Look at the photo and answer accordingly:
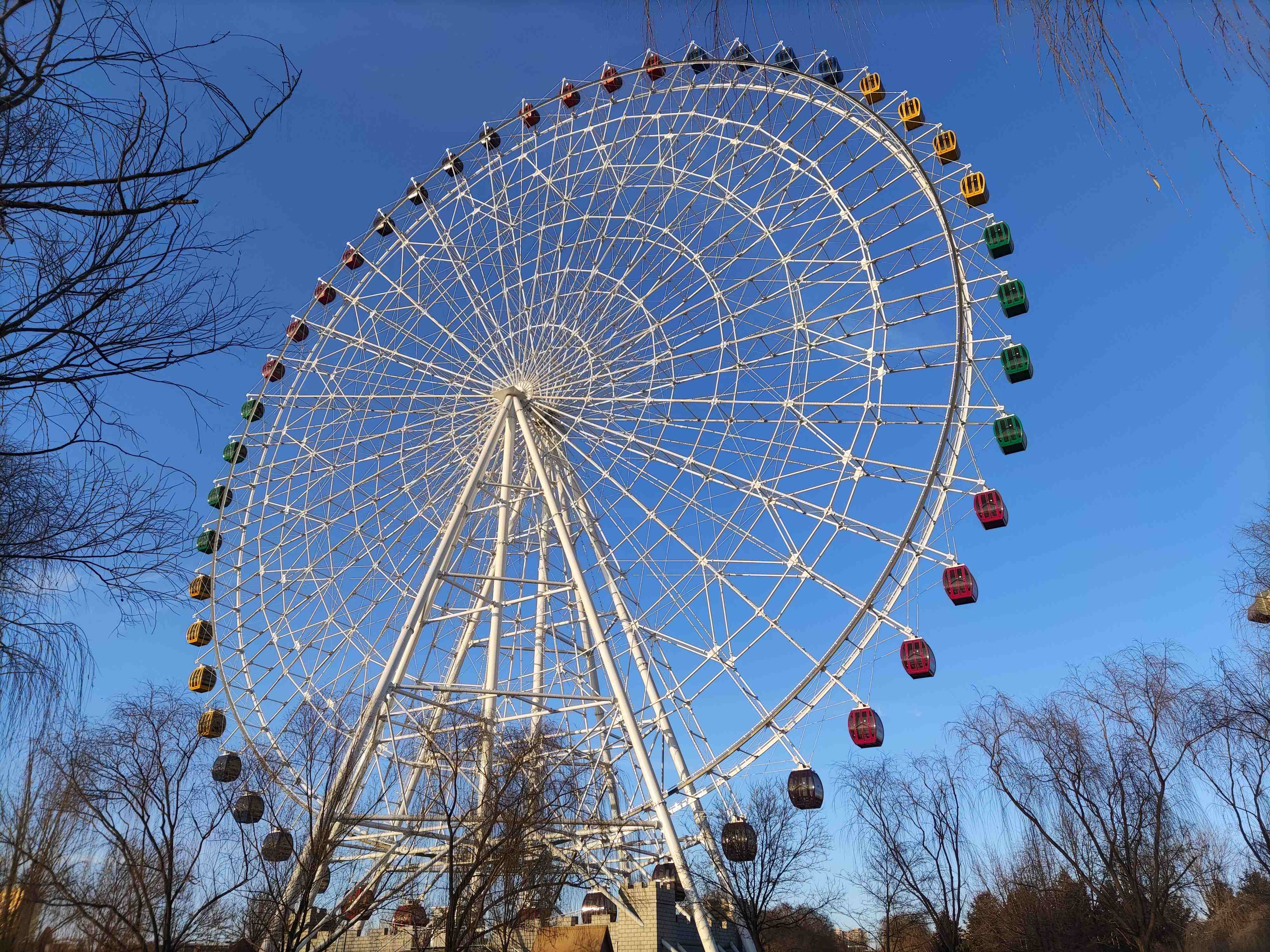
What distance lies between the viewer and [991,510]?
2398cm

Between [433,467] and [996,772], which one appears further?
[996,772]

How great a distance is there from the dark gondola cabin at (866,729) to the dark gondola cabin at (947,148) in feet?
48.4

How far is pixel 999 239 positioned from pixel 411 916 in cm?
2317

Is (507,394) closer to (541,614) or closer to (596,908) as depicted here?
(541,614)

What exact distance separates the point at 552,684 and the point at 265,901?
32.0 feet

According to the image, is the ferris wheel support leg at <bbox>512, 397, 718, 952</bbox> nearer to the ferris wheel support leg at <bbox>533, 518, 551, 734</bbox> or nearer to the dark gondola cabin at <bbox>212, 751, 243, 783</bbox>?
the ferris wheel support leg at <bbox>533, 518, 551, 734</bbox>

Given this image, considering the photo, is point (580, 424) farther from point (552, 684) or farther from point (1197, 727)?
point (1197, 727)

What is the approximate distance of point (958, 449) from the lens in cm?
2438

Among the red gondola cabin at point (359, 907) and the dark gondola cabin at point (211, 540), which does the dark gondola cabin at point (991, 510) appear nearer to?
the red gondola cabin at point (359, 907)

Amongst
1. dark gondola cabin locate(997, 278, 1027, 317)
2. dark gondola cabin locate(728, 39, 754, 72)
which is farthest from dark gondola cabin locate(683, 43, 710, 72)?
dark gondola cabin locate(997, 278, 1027, 317)

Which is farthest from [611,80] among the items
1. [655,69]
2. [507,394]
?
[507,394]

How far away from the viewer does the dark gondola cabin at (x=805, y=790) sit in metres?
23.7

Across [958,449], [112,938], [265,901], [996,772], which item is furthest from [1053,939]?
[112,938]

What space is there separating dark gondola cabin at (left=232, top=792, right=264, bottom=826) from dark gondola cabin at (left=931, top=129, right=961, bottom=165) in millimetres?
24010
